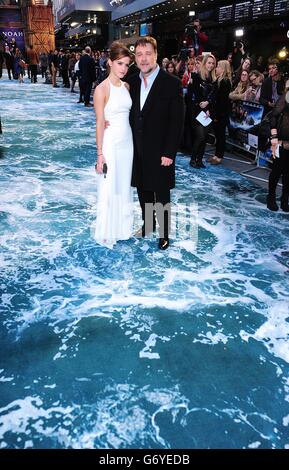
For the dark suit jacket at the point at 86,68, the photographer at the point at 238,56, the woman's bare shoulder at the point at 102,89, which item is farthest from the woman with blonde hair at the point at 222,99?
the dark suit jacket at the point at 86,68

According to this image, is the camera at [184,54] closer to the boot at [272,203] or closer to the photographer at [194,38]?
the photographer at [194,38]

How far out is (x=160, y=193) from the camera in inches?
140

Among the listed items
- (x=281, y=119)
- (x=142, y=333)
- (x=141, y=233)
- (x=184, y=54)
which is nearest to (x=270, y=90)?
(x=281, y=119)

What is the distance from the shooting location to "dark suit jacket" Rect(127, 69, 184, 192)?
125 inches

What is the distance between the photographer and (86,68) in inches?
514

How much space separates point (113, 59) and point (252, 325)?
2.48 meters

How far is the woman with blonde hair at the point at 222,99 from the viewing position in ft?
20.3

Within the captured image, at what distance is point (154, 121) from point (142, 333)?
1874 mm

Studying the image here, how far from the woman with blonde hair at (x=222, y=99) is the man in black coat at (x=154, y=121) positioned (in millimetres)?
3438

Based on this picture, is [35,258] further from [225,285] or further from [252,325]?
[252,325]

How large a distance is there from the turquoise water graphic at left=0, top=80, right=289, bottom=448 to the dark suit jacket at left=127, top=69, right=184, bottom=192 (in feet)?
2.77

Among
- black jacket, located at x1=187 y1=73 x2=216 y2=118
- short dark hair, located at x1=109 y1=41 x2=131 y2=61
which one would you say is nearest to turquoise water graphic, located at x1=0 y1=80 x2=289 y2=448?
short dark hair, located at x1=109 y1=41 x2=131 y2=61

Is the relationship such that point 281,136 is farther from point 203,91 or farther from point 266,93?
point 266,93

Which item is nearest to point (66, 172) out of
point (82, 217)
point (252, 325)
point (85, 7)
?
point (82, 217)
